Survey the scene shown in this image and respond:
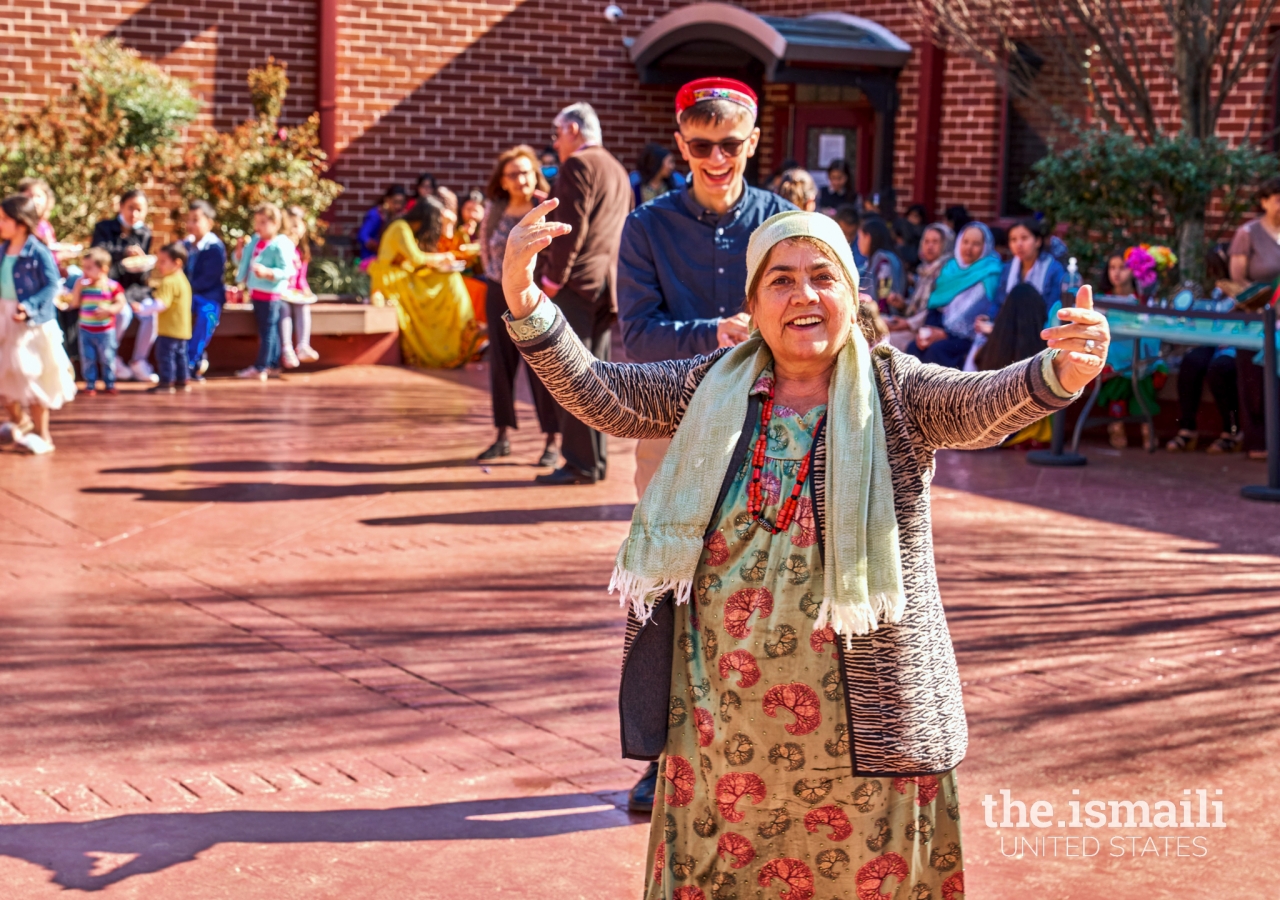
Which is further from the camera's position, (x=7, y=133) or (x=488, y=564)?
(x=7, y=133)

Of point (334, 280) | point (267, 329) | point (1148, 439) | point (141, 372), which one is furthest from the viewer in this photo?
point (334, 280)

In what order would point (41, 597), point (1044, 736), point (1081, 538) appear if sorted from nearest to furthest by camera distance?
point (1044, 736) → point (41, 597) → point (1081, 538)

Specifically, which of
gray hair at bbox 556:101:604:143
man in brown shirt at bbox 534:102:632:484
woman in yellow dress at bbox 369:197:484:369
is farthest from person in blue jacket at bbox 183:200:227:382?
gray hair at bbox 556:101:604:143

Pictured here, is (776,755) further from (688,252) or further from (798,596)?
(688,252)

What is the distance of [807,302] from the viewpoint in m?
3.38

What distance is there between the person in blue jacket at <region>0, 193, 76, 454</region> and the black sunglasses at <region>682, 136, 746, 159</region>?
6.02m

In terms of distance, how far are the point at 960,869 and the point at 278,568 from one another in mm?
4617

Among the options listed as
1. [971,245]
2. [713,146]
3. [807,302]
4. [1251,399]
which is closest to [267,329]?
[971,245]

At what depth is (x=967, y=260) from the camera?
11969 millimetres

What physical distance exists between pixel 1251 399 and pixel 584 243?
4.63 meters

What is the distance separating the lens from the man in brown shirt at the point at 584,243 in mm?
8844

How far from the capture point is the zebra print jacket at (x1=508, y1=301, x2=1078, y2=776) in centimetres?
323

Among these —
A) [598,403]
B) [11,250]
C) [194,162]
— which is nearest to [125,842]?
[598,403]

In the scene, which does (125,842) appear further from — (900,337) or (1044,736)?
(900,337)
